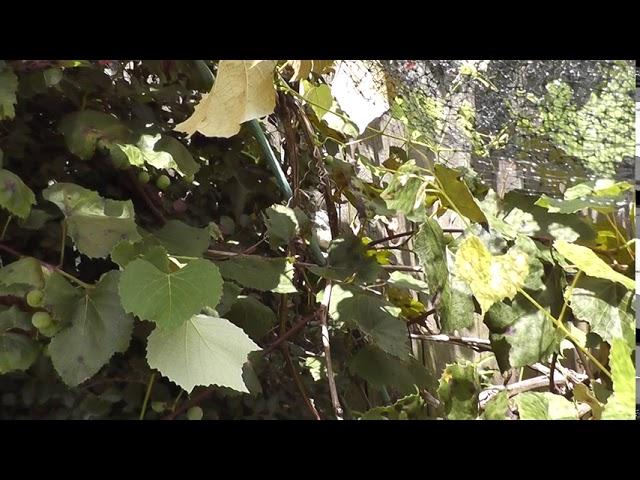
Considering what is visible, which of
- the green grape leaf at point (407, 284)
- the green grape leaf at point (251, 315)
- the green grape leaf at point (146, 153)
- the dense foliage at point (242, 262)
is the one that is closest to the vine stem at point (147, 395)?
the dense foliage at point (242, 262)

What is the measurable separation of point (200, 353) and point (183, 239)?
20cm

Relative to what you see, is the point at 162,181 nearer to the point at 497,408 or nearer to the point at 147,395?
the point at 147,395

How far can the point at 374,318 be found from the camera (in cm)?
73

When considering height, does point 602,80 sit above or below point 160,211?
above

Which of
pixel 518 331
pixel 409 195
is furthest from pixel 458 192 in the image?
pixel 518 331

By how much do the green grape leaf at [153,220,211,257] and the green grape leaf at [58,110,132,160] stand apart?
0.11m

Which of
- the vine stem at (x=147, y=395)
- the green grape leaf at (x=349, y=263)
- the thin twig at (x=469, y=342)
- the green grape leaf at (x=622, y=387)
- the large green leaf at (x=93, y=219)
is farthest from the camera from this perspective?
the thin twig at (x=469, y=342)

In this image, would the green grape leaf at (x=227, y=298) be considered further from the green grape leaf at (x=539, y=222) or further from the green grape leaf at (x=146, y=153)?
the green grape leaf at (x=539, y=222)

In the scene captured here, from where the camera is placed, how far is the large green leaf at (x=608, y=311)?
1.91 ft

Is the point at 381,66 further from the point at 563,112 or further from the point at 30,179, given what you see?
the point at 30,179

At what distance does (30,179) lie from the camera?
0.71m

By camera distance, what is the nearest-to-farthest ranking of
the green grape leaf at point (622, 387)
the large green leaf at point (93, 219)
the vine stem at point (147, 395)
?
the green grape leaf at point (622, 387) < the large green leaf at point (93, 219) < the vine stem at point (147, 395)

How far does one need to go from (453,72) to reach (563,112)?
5.8 inches
